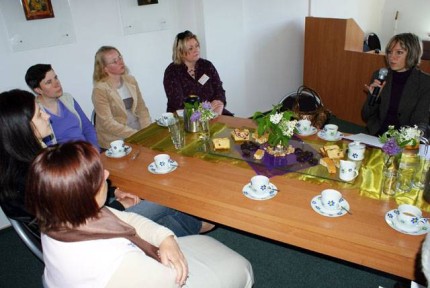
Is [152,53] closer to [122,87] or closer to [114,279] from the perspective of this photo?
[122,87]

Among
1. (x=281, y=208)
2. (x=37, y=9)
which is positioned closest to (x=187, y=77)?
(x=37, y=9)

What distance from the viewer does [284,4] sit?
4.36 m

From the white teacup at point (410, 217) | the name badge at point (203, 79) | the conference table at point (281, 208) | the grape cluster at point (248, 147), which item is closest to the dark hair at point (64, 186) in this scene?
the conference table at point (281, 208)

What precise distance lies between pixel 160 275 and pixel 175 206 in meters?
0.58

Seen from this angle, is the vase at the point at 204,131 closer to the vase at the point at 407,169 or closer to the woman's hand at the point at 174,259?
the woman's hand at the point at 174,259

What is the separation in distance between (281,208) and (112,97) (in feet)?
5.87

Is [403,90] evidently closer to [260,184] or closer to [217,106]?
[217,106]

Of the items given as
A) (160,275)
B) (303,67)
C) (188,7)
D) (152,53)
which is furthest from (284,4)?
(160,275)

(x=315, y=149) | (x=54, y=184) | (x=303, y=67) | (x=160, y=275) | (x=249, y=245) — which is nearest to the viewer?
(x=54, y=184)

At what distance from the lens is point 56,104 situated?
8.22ft

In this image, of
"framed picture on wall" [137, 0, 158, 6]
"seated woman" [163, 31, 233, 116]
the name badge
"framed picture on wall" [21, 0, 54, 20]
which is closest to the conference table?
"seated woman" [163, 31, 233, 116]

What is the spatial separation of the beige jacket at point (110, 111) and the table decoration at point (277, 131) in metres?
1.31

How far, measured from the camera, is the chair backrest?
153 cm

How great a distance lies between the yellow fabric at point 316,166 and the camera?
1530 mm
